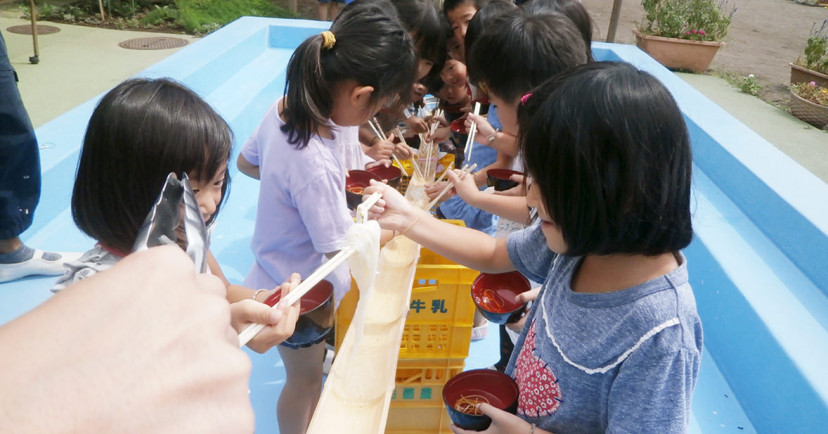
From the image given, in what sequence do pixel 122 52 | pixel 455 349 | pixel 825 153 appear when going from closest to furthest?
pixel 455 349 → pixel 825 153 → pixel 122 52

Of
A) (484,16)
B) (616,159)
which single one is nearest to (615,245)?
(616,159)

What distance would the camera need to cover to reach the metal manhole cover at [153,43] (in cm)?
755

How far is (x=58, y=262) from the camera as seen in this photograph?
2953 millimetres

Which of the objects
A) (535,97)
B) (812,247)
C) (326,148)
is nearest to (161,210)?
(535,97)

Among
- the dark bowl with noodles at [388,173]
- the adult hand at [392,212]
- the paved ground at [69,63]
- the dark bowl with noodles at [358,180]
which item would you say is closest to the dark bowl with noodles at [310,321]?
the adult hand at [392,212]

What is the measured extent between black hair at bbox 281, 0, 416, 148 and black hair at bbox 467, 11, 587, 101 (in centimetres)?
45

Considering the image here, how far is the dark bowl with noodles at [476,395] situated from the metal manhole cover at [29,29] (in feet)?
27.7

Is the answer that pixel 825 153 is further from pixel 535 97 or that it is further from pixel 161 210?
pixel 161 210

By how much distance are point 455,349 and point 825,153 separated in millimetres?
6270

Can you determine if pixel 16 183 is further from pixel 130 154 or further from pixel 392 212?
pixel 392 212

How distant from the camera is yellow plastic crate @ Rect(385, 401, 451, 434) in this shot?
7.04ft

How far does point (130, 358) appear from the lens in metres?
0.39

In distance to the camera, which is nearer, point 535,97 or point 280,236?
point 535,97

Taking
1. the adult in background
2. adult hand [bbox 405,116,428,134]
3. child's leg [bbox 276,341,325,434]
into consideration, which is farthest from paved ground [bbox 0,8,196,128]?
child's leg [bbox 276,341,325,434]
